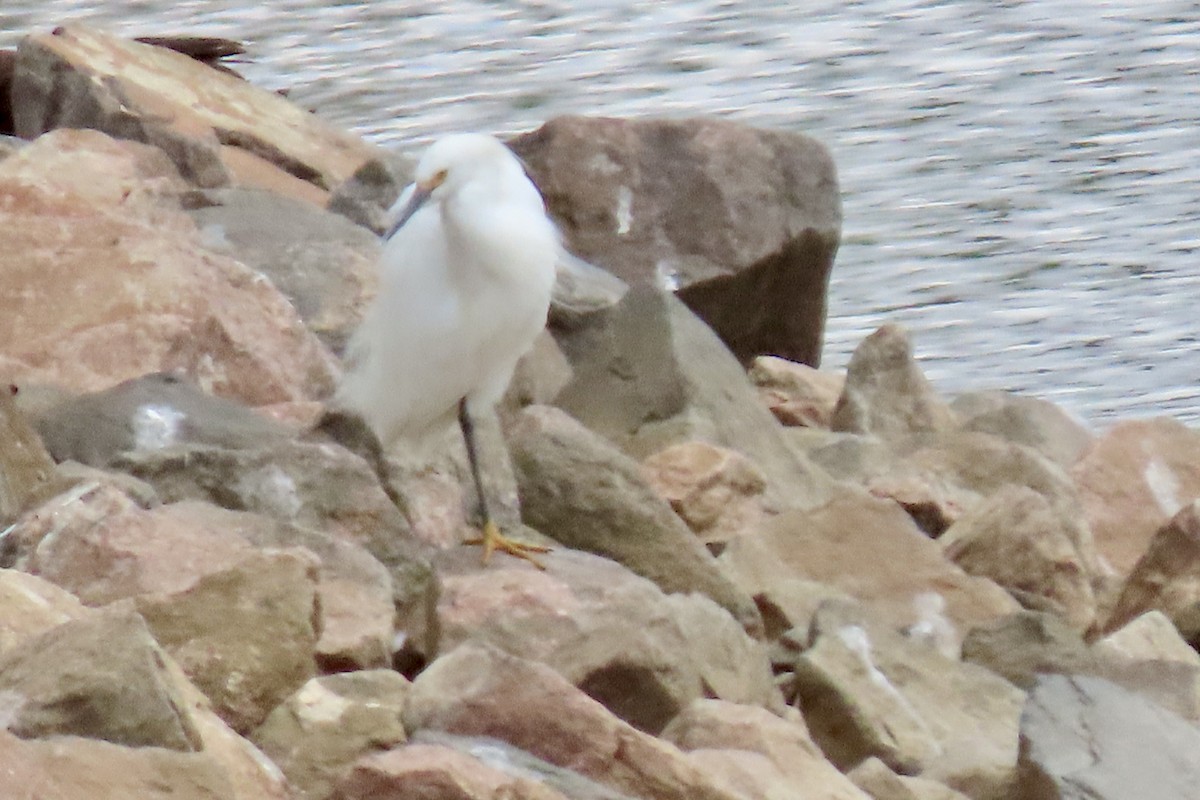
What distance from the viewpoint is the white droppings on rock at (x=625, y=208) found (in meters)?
7.62

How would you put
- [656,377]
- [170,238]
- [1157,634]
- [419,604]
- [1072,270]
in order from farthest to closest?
[1072,270] < [656,377] < [170,238] < [1157,634] < [419,604]

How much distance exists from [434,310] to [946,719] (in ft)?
4.74

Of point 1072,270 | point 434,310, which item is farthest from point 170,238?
point 1072,270

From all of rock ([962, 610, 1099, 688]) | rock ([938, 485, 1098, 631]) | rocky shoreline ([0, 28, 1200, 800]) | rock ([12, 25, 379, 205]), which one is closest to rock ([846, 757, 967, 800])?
rocky shoreline ([0, 28, 1200, 800])

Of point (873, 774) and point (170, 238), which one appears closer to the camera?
point (873, 774)

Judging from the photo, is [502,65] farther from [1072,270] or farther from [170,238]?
[170,238]

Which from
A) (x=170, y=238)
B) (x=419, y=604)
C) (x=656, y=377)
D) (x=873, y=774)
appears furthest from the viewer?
(x=656, y=377)

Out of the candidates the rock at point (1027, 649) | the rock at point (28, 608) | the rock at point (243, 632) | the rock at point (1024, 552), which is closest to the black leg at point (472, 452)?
the rock at point (1027, 649)

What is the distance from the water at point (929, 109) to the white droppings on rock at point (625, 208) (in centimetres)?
187

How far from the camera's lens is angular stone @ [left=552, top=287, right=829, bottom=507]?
5.82 meters

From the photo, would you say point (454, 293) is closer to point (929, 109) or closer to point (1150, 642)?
point (1150, 642)

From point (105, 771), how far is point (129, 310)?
2.63 meters

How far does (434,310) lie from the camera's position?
500 cm

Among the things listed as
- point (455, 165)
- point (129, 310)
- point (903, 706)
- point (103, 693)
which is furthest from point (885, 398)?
point (103, 693)
